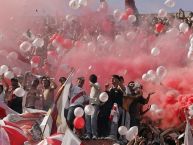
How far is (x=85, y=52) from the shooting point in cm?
1469

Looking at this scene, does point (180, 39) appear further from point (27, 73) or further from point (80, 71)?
point (27, 73)

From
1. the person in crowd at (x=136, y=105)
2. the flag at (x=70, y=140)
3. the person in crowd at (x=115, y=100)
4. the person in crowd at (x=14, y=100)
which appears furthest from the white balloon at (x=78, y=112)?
the flag at (x=70, y=140)

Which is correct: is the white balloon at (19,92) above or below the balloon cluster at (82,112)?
above

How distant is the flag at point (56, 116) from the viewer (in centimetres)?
805

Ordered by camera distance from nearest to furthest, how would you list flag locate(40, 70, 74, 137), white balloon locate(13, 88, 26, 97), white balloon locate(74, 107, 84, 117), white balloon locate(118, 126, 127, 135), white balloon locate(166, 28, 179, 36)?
flag locate(40, 70, 74, 137), white balloon locate(118, 126, 127, 135), white balloon locate(74, 107, 84, 117), white balloon locate(13, 88, 26, 97), white balloon locate(166, 28, 179, 36)

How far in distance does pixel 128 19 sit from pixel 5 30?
110 inches

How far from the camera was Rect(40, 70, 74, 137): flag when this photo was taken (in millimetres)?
8047

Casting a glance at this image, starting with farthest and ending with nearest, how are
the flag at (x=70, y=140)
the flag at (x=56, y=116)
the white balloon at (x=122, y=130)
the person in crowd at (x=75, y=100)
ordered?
1. the person in crowd at (x=75, y=100)
2. the white balloon at (x=122, y=130)
3. the flag at (x=56, y=116)
4. the flag at (x=70, y=140)

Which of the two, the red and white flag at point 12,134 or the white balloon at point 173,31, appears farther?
the white balloon at point 173,31

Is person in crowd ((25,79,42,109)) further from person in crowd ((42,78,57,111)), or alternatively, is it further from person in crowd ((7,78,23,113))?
person in crowd ((7,78,23,113))

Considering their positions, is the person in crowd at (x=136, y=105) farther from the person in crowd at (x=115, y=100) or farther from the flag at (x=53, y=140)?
the flag at (x=53, y=140)

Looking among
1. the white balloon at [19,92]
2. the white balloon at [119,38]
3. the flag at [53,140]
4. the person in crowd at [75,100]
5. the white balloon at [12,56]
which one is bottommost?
the flag at [53,140]

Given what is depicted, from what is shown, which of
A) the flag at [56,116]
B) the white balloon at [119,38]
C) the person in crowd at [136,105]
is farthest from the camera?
the white balloon at [119,38]

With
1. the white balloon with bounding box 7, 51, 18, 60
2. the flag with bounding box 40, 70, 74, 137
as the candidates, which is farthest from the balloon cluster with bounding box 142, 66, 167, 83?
the white balloon with bounding box 7, 51, 18, 60
